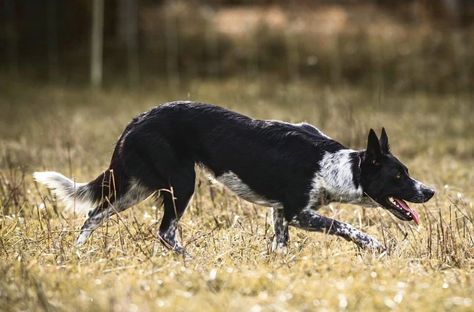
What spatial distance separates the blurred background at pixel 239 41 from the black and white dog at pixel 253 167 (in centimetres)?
1591

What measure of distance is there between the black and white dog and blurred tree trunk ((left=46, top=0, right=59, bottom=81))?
21.2m

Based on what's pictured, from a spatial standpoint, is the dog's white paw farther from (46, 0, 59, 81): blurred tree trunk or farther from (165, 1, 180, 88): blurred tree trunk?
(46, 0, 59, 81): blurred tree trunk

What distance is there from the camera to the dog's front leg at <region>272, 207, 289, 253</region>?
626 centimetres

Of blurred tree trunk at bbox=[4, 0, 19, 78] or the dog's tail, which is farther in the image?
blurred tree trunk at bbox=[4, 0, 19, 78]

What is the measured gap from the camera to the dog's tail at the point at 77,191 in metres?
6.69

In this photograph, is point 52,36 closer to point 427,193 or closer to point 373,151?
point 373,151

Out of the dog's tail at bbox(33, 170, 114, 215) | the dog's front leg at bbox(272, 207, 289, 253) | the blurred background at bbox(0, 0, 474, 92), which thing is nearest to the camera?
the dog's front leg at bbox(272, 207, 289, 253)

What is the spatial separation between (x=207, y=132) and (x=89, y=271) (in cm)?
161

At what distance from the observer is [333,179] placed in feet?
20.6

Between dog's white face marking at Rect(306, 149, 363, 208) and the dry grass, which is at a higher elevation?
dog's white face marking at Rect(306, 149, 363, 208)

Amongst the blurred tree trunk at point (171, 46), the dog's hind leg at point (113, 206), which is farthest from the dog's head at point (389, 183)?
the blurred tree trunk at point (171, 46)

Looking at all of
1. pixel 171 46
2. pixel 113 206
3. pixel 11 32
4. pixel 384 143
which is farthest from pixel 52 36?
pixel 384 143

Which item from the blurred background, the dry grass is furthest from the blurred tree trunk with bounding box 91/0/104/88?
the dry grass

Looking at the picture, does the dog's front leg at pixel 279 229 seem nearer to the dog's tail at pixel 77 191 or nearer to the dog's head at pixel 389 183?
the dog's head at pixel 389 183
